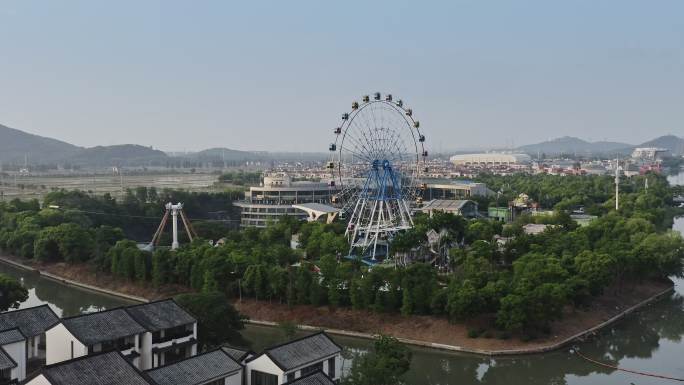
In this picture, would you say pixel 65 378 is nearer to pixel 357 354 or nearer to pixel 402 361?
pixel 402 361

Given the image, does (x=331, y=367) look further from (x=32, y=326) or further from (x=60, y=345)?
(x=32, y=326)

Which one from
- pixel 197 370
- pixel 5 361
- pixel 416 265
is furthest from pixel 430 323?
pixel 5 361

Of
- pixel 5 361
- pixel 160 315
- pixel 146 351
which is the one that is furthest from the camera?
pixel 160 315

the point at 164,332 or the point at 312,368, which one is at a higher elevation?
the point at 164,332

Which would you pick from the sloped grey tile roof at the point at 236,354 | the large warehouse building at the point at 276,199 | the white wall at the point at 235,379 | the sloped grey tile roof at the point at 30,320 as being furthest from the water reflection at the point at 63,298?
the large warehouse building at the point at 276,199

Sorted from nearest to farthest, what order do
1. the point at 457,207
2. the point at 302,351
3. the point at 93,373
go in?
the point at 93,373 < the point at 302,351 < the point at 457,207

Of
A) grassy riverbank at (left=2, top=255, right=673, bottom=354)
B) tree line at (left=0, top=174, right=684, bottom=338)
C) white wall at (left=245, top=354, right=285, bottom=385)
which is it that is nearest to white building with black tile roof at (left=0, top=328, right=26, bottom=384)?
white wall at (left=245, top=354, right=285, bottom=385)

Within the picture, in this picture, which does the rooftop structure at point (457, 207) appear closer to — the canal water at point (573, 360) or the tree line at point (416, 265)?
the tree line at point (416, 265)
